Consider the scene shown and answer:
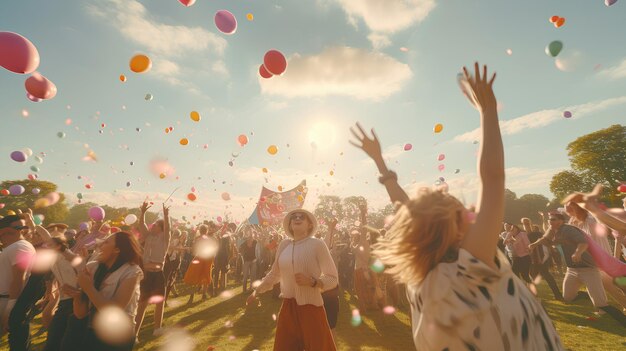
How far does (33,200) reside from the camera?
45.2 m

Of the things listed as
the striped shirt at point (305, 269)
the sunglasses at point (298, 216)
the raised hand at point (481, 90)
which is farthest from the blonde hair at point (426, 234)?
the sunglasses at point (298, 216)

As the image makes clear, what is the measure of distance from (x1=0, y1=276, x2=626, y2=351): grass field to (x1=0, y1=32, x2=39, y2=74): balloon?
484 cm

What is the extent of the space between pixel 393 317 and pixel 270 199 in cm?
2029

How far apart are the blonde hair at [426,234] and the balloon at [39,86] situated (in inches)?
251

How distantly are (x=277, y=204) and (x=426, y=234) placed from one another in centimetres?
2560

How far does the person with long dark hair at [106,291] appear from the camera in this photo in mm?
3010

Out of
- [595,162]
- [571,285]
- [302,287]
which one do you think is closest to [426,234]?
[302,287]

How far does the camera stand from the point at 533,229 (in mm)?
10125

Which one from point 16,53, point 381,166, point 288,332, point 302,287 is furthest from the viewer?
point 16,53

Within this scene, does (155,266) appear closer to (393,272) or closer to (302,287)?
(302,287)

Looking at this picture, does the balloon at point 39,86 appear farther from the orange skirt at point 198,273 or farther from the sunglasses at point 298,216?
the orange skirt at point 198,273

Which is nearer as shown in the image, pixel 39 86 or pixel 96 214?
pixel 39 86

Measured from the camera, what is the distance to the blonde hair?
1.43m

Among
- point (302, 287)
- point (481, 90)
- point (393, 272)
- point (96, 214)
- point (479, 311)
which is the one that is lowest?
point (302, 287)
